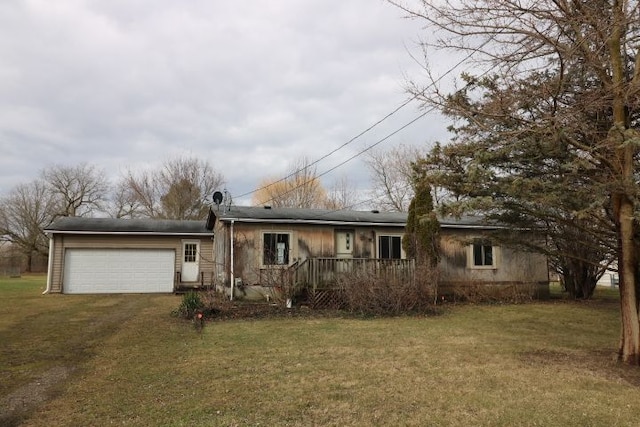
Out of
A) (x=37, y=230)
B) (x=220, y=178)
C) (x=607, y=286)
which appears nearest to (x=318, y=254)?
(x=607, y=286)

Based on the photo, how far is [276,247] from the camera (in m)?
16.7

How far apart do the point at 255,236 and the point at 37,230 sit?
37.0 m

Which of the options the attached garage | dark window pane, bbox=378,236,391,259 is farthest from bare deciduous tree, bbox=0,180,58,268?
dark window pane, bbox=378,236,391,259

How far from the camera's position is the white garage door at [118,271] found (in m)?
19.7

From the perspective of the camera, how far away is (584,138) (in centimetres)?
721

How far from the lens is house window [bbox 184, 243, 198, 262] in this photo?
21469mm

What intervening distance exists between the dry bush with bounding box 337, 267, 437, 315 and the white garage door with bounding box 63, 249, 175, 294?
10.8 m

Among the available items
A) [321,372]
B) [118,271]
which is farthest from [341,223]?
[321,372]

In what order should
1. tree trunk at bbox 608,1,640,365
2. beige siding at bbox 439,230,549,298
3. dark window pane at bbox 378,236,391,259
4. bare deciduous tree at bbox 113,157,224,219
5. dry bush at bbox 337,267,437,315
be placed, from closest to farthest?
tree trunk at bbox 608,1,640,365 < dry bush at bbox 337,267,437,315 < dark window pane at bbox 378,236,391,259 < beige siding at bbox 439,230,549,298 < bare deciduous tree at bbox 113,157,224,219

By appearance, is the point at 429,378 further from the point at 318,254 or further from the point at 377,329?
the point at 318,254

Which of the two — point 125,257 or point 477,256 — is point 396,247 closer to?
point 477,256

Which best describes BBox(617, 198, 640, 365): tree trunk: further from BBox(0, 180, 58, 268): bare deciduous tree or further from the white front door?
BBox(0, 180, 58, 268): bare deciduous tree

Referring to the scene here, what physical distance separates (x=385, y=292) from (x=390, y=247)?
5617mm

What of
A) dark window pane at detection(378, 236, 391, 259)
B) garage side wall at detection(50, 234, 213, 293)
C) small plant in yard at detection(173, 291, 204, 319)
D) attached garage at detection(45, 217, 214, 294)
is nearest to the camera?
small plant in yard at detection(173, 291, 204, 319)
